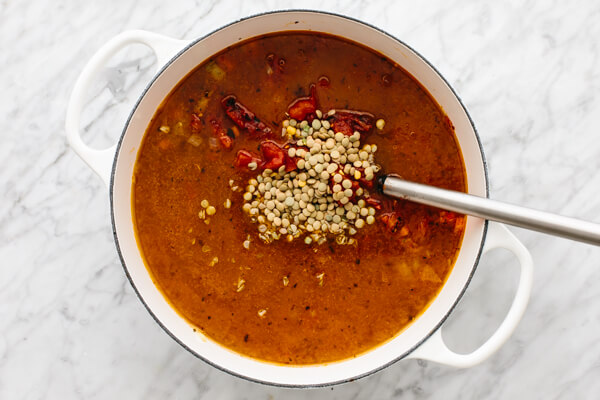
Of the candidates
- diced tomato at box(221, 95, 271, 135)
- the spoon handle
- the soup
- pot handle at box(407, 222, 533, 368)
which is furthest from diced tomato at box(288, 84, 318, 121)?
pot handle at box(407, 222, 533, 368)

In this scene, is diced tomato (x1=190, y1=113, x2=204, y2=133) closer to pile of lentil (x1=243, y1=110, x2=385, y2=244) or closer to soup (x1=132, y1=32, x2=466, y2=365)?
soup (x1=132, y1=32, x2=466, y2=365)

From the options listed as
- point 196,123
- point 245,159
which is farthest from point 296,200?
point 196,123

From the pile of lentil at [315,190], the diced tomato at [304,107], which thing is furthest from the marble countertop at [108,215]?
the pile of lentil at [315,190]

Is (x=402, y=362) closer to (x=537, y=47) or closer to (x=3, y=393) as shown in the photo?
(x=537, y=47)

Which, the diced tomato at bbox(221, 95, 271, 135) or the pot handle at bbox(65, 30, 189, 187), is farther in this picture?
the diced tomato at bbox(221, 95, 271, 135)

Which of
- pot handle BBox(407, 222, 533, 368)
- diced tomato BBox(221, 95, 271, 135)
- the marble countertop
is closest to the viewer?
pot handle BBox(407, 222, 533, 368)

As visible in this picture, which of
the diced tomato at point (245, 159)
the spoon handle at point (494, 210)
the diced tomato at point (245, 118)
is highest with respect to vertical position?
the spoon handle at point (494, 210)

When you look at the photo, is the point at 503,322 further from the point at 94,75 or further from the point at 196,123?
the point at 94,75

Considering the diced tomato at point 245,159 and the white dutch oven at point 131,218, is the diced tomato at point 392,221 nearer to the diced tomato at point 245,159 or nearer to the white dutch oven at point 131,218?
the white dutch oven at point 131,218
